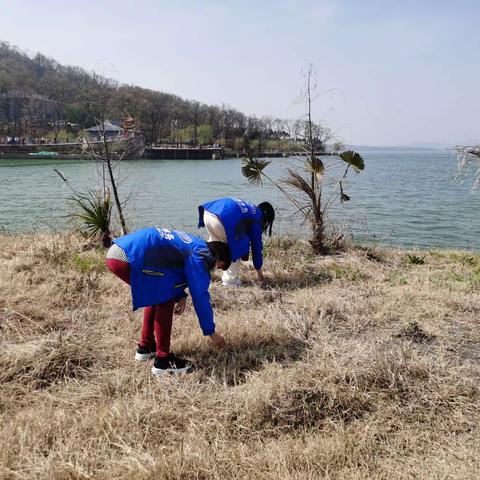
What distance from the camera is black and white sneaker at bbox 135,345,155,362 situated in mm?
3699

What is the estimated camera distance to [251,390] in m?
3.05

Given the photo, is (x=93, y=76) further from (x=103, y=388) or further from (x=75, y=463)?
(x=75, y=463)

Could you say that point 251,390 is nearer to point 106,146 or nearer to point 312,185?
point 312,185

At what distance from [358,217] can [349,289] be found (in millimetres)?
11248

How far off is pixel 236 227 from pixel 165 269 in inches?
92.4

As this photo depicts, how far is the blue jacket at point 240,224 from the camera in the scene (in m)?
5.70

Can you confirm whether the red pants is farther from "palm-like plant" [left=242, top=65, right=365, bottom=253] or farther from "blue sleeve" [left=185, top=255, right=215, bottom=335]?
"palm-like plant" [left=242, top=65, right=365, bottom=253]

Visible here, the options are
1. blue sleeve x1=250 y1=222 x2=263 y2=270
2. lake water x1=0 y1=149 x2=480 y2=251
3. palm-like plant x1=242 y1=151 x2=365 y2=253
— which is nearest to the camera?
blue sleeve x1=250 y1=222 x2=263 y2=270

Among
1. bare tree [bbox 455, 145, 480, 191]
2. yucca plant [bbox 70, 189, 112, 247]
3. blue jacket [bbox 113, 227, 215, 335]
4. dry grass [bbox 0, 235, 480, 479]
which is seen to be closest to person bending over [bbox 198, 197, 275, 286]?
dry grass [bbox 0, 235, 480, 479]

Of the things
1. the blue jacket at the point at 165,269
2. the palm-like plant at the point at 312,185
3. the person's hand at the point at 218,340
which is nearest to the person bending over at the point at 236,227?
the palm-like plant at the point at 312,185

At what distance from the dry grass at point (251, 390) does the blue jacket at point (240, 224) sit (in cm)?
72

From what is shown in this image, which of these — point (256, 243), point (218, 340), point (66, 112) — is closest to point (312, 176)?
point (256, 243)

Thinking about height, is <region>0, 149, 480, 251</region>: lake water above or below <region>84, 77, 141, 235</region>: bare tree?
below

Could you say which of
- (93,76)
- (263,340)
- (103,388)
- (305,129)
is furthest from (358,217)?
(103,388)
